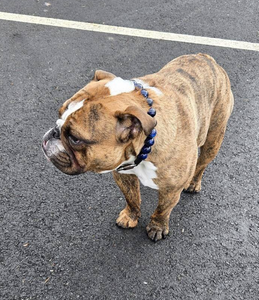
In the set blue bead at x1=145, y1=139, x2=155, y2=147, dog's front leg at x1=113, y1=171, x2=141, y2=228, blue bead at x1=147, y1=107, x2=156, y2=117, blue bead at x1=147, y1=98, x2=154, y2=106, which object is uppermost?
blue bead at x1=147, y1=98, x2=154, y2=106

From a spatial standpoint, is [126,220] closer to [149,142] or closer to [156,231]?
[156,231]

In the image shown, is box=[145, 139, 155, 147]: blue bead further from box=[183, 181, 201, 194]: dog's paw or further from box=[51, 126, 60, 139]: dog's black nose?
box=[183, 181, 201, 194]: dog's paw

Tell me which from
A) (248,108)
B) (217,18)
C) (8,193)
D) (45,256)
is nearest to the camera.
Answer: (45,256)

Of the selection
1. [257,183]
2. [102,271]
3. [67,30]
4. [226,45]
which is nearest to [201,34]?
[226,45]

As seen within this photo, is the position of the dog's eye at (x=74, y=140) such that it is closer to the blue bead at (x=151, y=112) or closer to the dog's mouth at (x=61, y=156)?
the dog's mouth at (x=61, y=156)

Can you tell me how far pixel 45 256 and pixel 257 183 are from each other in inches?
88.3

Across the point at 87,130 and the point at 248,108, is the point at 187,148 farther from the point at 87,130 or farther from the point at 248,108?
the point at 248,108

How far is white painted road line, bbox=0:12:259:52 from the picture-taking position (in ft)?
17.9

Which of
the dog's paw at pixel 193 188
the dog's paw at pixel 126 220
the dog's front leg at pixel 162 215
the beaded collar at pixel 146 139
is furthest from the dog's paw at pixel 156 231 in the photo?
the beaded collar at pixel 146 139

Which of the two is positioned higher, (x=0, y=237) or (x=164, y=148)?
(x=164, y=148)

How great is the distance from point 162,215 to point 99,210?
674 millimetres

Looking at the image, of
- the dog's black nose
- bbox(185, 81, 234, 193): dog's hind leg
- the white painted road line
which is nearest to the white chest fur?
the dog's black nose

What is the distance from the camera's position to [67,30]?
17.7 ft

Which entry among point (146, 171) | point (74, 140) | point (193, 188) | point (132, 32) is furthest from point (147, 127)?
point (132, 32)
